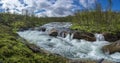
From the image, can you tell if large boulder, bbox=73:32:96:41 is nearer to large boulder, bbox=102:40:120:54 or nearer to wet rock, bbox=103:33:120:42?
wet rock, bbox=103:33:120:42

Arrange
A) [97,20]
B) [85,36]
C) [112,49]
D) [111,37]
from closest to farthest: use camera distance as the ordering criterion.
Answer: [112,49] → [85,36] → [111,37] → [97,20]

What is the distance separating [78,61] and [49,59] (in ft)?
4.48

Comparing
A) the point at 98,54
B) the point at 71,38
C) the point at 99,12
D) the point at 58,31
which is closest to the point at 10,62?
the point at 98,54

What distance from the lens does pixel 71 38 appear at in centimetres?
2780

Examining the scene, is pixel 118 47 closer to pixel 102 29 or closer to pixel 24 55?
pixel 24 55

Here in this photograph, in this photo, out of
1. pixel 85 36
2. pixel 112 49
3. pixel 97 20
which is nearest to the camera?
pixel 112 49

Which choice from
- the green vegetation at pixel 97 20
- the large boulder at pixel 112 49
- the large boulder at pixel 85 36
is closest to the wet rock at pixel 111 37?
the large boulder at pixel 85 36

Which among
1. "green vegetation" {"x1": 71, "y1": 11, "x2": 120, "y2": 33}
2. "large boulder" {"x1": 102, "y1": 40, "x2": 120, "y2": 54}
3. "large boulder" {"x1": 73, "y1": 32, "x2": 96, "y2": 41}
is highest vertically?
"large boulder" {"x1": 102, "y1": 40, "x2": 120, "y2": 54}

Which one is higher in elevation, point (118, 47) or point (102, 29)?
point (118, 47)

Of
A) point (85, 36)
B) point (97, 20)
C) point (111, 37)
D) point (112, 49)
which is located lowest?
point (97, 20)

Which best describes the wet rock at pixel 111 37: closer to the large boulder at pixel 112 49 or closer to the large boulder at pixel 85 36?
the large boulder at pixel 85 36

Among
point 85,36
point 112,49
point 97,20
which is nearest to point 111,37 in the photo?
point 85,36

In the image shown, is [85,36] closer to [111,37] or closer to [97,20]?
[111,37]

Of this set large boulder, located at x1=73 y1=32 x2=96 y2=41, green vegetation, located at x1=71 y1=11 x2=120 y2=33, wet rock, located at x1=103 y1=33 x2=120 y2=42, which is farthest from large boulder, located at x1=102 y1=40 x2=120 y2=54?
green vegetation, located at x1=71 y1=11 x2=120 y2=33
